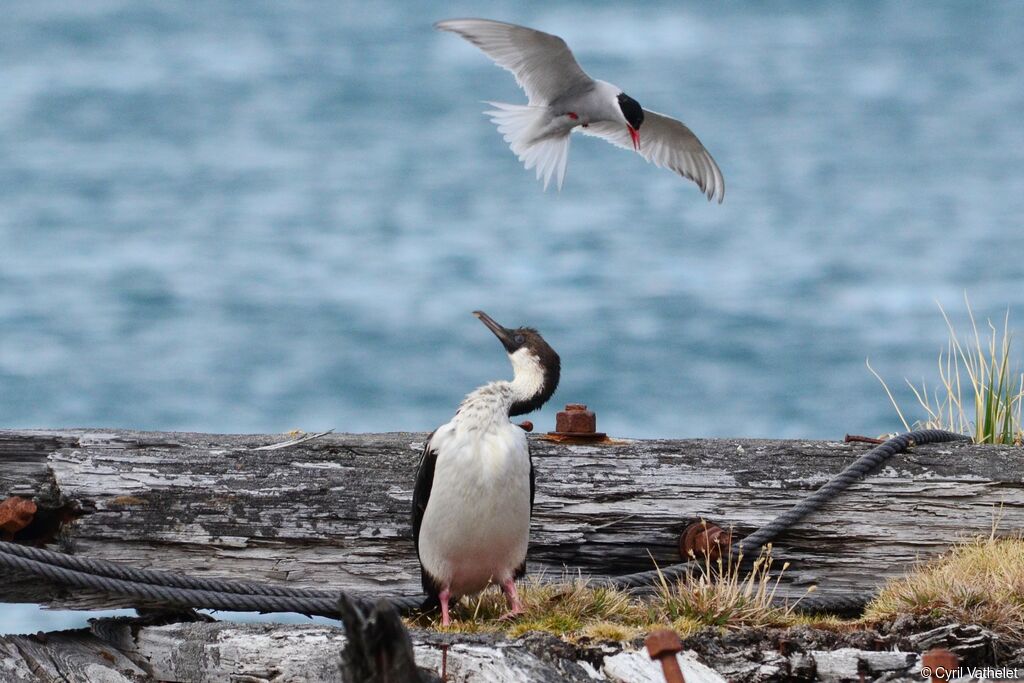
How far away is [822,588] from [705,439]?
903 millimetres

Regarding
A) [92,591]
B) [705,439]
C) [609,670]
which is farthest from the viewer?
[705,439]

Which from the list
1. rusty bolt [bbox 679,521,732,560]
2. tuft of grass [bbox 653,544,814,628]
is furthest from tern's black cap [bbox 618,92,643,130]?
tuft of grass [bbox 653,544,814,628]

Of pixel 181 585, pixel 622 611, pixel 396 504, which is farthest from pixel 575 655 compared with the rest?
pixel 181 585

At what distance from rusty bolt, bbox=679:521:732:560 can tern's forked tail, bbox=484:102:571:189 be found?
7.35ft

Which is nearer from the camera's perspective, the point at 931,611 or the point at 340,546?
the point at 931,611

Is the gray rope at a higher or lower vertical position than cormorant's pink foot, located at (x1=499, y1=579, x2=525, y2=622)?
lower

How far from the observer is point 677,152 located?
7.52 m

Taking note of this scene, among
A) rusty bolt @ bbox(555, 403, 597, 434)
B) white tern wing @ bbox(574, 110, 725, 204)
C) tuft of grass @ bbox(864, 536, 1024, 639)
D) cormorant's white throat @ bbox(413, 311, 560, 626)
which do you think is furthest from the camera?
white tern wing @ bbox(574, 110, 725, 204)

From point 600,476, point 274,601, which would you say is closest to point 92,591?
point 274,601

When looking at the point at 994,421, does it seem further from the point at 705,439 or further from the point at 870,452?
the point at 705,439

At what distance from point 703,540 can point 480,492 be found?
121 centimetres

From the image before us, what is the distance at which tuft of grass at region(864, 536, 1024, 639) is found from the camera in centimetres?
532

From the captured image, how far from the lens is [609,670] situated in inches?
190

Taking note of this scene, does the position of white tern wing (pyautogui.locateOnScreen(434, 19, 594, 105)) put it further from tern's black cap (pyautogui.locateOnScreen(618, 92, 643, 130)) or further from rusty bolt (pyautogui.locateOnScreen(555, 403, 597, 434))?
rusty bolt (pyautogui.locateOnScreen(555, 403, 597, 434))
